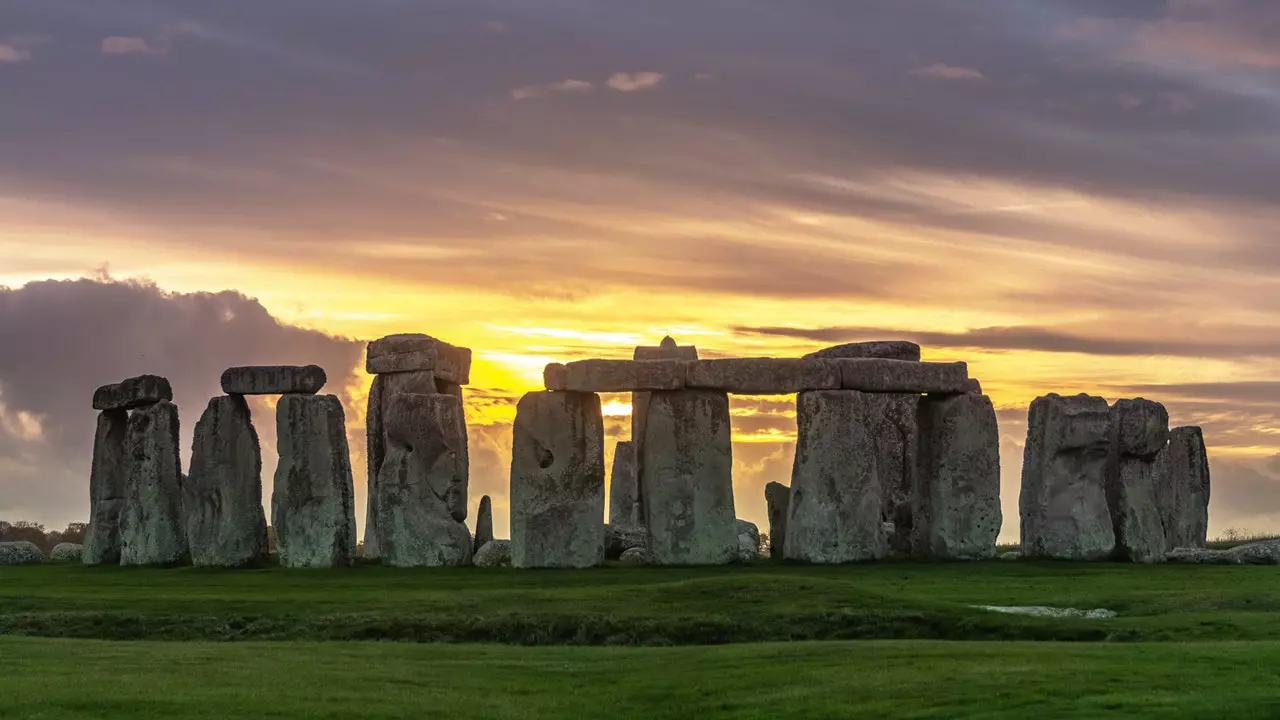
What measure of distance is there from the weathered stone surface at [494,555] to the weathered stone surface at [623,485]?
9.86 metres

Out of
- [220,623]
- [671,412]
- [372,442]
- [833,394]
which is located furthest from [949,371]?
[220,623]

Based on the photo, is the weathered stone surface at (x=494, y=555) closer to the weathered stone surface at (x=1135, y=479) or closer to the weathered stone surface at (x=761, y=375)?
the weathered stone surface at (x=761, y=375)

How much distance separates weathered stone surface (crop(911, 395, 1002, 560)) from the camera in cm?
4109

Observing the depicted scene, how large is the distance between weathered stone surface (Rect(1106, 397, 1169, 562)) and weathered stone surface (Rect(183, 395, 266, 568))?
19.3 m

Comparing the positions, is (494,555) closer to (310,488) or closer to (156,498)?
(310,488)

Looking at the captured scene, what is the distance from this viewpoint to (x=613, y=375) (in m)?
39.1

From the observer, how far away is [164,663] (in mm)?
25016

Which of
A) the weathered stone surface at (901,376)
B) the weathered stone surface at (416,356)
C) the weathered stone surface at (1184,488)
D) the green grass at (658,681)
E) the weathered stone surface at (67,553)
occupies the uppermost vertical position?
the weathered stone surface at (416,356)

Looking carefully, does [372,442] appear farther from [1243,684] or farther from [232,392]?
[1243,684]

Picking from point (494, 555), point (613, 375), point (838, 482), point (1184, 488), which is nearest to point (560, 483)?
point (613, 375)

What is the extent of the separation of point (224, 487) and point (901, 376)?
1526 cm

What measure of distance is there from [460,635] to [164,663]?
5.74 m

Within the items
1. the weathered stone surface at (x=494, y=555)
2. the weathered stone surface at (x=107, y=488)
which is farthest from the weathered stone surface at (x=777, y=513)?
the weathered stone surface at (x=107, y=488)

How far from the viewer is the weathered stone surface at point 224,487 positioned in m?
41.5
